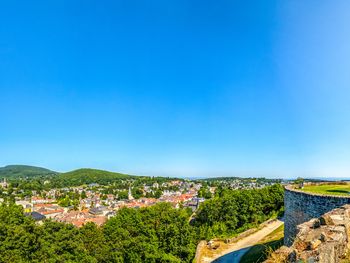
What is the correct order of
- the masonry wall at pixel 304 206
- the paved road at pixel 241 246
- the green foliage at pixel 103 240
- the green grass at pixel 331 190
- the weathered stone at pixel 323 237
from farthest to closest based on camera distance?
the green foliage at pixel 103 240
the paved road at pixel 241 246
the green grass at pixel 331 190
the masonry wall at pixel 304 206
the weathered stone at pixel 323 237

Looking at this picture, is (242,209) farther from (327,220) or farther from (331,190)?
(327,220)

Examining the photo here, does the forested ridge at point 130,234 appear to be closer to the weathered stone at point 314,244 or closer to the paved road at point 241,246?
the paved road at point 241,246

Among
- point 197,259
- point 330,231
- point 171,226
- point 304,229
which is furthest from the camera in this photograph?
point 171,226

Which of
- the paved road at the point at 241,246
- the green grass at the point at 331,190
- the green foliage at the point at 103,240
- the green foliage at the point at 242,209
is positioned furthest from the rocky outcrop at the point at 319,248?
the green foliage at the point at 242,209

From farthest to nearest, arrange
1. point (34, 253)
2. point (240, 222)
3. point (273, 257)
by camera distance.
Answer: point (240, 222)
point (34, 253)
point (273, 257)

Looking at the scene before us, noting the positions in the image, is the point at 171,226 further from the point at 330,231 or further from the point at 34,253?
the point at 330,231

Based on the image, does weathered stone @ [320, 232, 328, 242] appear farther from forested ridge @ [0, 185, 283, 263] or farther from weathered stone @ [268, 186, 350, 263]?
forested ridge @ [0, 185, 283, 263]

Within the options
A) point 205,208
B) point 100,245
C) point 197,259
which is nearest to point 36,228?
point 100,245

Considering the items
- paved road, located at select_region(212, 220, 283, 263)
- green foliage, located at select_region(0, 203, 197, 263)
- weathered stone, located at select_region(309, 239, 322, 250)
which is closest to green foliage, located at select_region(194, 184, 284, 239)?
green foliage, located at select_region(0, 203, 197, 263)
